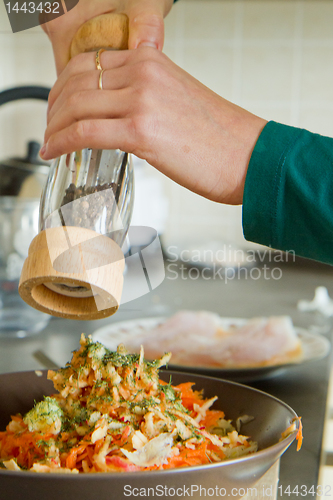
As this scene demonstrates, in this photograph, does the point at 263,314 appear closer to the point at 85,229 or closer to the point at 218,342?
the point at 218,342

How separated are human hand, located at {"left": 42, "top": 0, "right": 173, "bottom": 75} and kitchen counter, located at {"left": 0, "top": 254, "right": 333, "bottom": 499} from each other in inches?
18.9

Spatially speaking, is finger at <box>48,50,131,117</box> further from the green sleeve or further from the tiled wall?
the tiled wall

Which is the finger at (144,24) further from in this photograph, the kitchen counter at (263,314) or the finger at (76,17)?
the kitchen counter at (263,314)

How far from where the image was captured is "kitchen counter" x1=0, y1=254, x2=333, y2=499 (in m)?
0.58

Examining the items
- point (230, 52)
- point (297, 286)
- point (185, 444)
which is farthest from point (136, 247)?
point (230, 52)

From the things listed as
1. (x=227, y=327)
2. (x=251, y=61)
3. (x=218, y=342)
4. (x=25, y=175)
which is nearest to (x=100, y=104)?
(x=218, y=342)

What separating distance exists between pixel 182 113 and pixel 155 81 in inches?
1.6

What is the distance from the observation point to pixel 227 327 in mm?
1064

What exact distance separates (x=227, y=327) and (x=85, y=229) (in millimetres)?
716

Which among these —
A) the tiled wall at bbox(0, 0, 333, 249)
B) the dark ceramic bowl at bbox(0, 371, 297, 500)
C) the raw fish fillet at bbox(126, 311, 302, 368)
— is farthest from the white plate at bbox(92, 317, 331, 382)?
the tiled wall at bbox(0, 0, 333, 249)

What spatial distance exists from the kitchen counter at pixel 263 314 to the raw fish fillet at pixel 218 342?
0.14ft

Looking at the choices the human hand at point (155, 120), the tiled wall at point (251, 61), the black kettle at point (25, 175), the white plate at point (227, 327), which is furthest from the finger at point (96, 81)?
the tiled wall at point (251, 61)

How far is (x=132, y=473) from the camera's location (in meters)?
0.31

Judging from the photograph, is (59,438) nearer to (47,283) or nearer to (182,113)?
(47,283)
